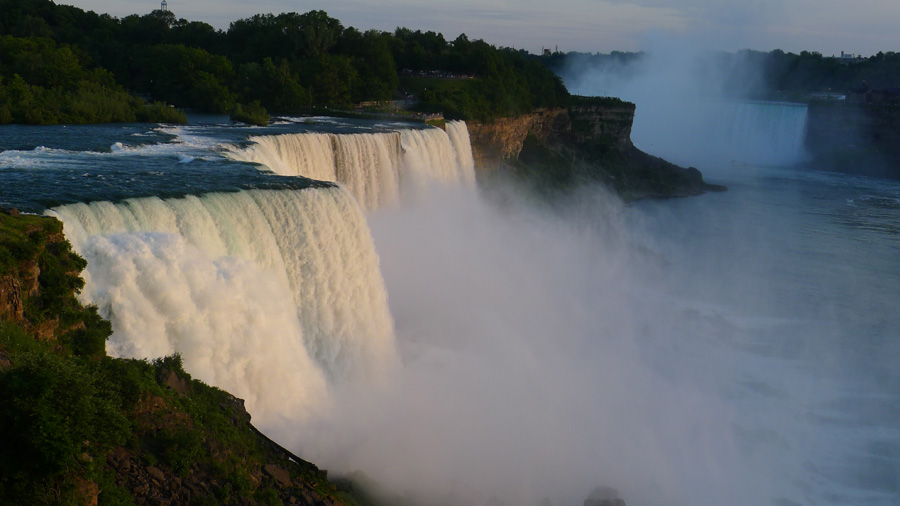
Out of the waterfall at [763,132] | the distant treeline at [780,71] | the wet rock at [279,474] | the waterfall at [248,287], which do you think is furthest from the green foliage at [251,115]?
the distant treeline at [780,71]

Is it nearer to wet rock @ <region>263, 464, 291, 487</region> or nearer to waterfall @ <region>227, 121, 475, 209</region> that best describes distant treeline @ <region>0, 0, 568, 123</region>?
waterfall @ <region>227, 121, 475, 209</region>

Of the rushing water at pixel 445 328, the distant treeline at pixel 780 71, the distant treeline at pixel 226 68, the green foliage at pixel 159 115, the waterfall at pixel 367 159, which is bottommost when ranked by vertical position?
the rushing water at pixel 445 328

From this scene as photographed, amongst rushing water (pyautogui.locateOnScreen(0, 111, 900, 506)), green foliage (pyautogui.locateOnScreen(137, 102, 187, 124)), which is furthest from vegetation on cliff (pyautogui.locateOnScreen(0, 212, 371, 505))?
green foliage (pyautogui.locateOnScreen(137, 102, 187, 124))

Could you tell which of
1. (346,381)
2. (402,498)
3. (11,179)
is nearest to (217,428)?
(402,498)

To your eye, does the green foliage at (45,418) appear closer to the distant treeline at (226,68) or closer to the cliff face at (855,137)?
the distant treeline at (226,68)

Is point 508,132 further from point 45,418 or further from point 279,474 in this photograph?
point 45,418

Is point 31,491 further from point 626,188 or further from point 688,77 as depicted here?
point 688,77
